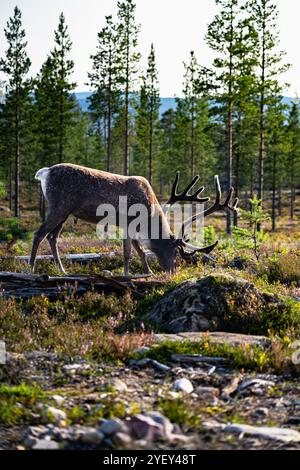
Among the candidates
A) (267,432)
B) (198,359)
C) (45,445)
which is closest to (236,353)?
(198,359)

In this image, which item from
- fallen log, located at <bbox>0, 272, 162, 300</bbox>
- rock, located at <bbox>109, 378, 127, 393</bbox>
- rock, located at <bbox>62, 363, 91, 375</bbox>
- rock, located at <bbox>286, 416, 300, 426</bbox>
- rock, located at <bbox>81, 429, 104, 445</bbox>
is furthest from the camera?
fallen log, located at <bbox>0, 272, 162, 300</bbox>

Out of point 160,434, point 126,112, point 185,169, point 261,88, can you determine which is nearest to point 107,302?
point 160,434

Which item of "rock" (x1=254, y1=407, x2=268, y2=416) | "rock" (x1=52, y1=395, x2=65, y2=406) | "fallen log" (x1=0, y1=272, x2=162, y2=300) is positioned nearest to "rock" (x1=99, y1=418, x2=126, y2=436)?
"rock" (x1=52, y1=395, x2=65, y2=406)

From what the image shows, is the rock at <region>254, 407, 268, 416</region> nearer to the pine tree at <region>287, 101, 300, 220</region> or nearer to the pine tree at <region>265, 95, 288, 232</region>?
the pine tree at <region>265, 95, 288, 232</region>

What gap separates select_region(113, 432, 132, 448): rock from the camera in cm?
367

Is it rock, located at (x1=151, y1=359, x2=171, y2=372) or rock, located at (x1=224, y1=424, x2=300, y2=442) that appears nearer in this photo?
rock, located at (x1=224, y1=424, x2=300, y2=442)

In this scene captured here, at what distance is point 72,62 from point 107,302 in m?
39.2

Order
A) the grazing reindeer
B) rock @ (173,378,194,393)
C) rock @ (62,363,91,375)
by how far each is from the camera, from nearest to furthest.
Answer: rock @ (173,378,194,393)
rock @ (62,363,91,375)
the grazing reindeer

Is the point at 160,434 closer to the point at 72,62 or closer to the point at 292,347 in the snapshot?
the point at 292,347

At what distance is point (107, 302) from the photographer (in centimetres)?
768

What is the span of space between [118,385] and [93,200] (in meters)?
5.79

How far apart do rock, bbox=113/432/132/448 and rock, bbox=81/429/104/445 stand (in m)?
0.12

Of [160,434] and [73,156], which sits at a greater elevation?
[73,156]

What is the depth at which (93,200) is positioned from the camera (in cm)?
1012
